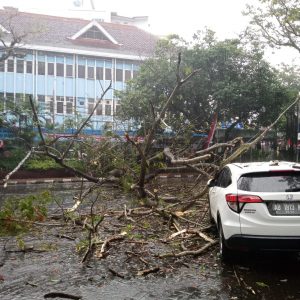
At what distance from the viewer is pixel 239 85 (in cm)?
2817

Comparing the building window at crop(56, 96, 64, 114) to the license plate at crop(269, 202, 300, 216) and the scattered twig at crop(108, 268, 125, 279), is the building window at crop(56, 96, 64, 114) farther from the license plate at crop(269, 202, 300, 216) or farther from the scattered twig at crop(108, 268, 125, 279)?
the license plate at crop(269, 202, 300, 216)

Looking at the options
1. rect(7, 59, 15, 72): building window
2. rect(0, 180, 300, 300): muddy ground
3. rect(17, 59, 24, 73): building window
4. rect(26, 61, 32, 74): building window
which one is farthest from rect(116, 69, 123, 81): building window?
rect(0, 180, 300, 300): muddy ground

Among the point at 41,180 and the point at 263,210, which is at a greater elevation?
the point at 263,210

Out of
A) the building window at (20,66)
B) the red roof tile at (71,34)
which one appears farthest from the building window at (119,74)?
the building window at (20,66)

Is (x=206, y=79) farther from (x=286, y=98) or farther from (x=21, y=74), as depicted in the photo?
(x=21, y=74)

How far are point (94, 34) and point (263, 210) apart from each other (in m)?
37.1

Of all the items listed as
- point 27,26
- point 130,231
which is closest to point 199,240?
point 130,231

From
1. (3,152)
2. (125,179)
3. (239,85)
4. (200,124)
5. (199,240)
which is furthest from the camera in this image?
(200,124)

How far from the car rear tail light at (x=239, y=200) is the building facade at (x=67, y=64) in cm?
2935

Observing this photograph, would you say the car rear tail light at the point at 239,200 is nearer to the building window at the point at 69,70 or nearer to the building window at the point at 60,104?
the building window at the point at 60,104

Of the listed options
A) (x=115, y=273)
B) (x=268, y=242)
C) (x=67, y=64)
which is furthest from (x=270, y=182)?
(x=67, y=64)

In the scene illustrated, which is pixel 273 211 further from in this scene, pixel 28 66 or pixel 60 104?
pixel 28 66

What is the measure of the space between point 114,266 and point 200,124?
2434 centimetres

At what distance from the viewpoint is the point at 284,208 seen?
576 cm
